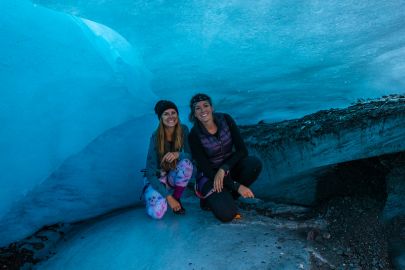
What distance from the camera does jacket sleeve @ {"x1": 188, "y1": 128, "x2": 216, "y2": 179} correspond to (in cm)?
256

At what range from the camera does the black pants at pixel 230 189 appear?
99.3 inches

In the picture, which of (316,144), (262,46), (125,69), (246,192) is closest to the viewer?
(246,192)

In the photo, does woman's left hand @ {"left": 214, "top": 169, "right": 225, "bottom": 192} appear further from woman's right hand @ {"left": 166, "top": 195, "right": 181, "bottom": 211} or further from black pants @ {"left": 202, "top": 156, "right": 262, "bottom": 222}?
woman's right hand @ {"left": 166, "top": 195, "right": 181, "bottom": 211}

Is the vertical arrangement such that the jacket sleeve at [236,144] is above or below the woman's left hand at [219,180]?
above

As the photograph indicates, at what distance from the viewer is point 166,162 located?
2.60m

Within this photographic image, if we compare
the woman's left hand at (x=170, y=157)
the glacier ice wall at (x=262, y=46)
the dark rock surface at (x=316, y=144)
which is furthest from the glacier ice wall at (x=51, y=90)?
the dark rock surface at (x=316, y=144)

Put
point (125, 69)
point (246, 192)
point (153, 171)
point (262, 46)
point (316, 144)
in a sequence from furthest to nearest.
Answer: point (125, 69)
point (262, 46)
point (316, 144)
point (153, 171)
point (246, 192)

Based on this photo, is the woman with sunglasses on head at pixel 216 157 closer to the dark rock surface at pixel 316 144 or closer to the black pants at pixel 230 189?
the black pants at pixel 230 189

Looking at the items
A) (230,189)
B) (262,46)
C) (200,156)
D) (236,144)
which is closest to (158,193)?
→ (200,156)

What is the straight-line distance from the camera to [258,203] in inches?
120

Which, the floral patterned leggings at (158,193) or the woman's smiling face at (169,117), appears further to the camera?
the floral patterned leggings at (158,193)

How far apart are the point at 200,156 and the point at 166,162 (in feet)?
0.80

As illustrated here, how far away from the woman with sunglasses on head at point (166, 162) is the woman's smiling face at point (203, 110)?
159 mm

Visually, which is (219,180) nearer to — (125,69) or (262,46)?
(262,46)
